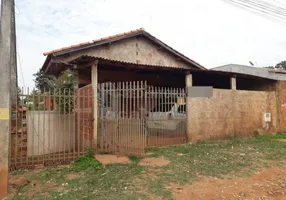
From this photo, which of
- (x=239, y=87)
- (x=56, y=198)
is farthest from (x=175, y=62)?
(x=56, y=198)

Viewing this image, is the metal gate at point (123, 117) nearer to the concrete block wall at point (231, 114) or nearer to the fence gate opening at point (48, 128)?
the fence gate opening at point (48, 128)

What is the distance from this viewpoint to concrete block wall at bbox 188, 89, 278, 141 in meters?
9.41

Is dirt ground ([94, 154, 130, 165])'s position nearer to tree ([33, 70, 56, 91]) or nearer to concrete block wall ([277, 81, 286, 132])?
tree ([33, 70, 56, 91])

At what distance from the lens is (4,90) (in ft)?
14.2

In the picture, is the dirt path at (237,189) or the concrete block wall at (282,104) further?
the concrete block wall at (282,104)

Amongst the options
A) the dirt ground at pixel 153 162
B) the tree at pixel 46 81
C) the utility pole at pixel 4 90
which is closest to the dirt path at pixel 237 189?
the dirt ground at pixel 153 162

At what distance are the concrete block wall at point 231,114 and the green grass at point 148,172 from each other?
1.34 meters

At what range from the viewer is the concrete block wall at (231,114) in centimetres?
941

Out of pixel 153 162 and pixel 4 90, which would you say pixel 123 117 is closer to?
pixel 153 162

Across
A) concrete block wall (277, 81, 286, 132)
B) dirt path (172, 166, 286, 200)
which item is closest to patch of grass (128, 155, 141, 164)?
dirt path (172, 166, 286, 200)

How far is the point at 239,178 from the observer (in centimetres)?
525

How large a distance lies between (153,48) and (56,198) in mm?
8268

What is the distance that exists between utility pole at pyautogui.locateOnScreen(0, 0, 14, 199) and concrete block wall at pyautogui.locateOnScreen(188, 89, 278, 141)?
6.50m

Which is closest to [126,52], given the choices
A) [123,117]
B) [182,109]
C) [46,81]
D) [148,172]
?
[182,109]
